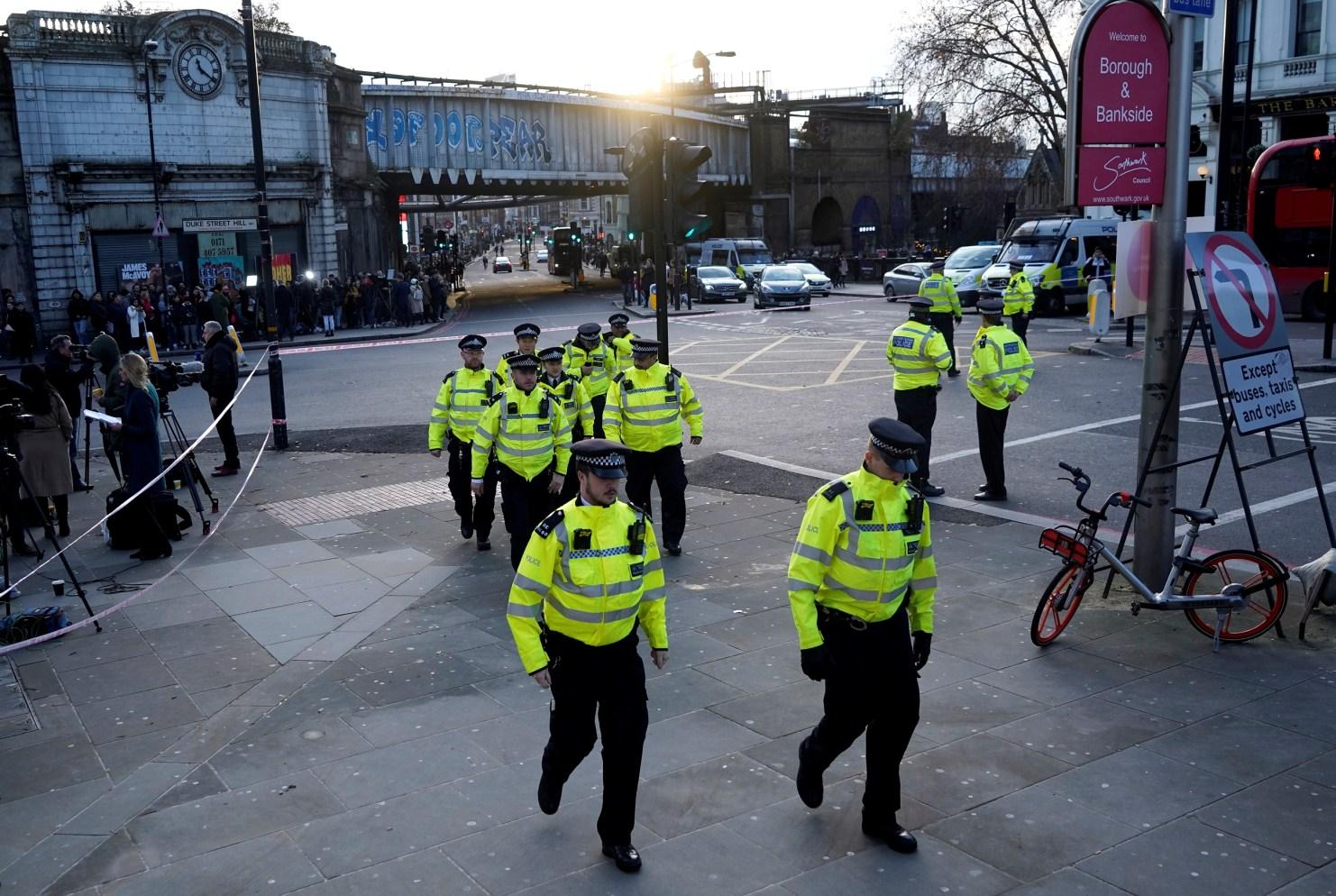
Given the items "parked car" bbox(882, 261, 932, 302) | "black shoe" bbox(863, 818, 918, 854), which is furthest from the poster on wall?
"black shoe" bbox(863, 818, 918, 854)

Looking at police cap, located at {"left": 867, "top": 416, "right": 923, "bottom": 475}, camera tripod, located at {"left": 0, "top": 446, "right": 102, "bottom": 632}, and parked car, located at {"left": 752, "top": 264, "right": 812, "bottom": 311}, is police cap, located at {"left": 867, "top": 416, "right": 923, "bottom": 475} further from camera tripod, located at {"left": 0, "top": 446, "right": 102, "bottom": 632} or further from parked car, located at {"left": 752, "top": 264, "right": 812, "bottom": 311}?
parked car, located at {"left": 752, "top": 264, "right": 812, "bottom": 311}

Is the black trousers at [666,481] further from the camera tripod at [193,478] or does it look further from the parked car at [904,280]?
the parked car at [904,280]

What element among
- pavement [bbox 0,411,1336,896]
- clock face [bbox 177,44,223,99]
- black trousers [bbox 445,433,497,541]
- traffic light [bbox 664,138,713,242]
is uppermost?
clock face [bbox 177,44,223,99]

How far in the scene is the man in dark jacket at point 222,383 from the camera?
46.5 ft

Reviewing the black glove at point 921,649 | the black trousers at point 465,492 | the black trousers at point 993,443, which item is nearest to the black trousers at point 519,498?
the black trousers at point 465,492

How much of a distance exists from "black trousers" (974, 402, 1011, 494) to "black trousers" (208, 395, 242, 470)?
28.2 feet

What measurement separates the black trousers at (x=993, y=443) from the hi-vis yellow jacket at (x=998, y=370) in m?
0.08

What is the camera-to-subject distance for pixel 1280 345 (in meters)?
8.50

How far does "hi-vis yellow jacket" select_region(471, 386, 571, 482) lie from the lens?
29.7 ft

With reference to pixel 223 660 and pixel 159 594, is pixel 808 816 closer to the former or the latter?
pixel 223 660

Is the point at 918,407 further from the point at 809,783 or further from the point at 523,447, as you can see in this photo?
the point at 809,783

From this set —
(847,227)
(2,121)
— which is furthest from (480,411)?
(847,227)

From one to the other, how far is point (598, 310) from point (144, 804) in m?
36.7

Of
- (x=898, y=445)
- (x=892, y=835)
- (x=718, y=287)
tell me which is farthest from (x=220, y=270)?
(x=892, y=835)
